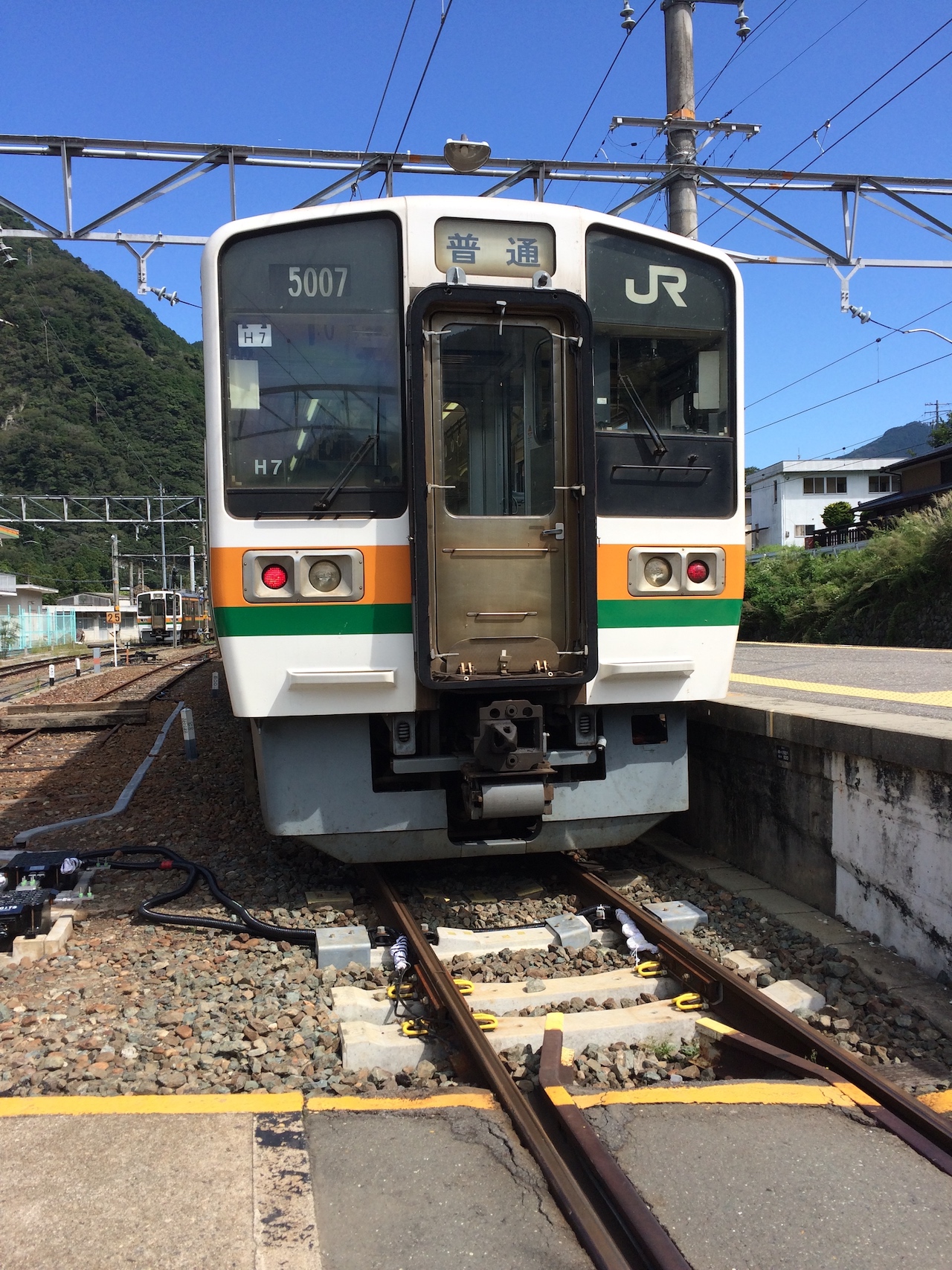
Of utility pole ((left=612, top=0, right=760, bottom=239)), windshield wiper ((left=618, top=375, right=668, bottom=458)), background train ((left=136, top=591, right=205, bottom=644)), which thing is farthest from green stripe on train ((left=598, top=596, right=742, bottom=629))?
background train ((left=136, top=591, right=205, bottom=644))

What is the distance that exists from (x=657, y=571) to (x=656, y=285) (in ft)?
4.67

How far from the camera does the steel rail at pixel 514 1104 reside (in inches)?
90.7

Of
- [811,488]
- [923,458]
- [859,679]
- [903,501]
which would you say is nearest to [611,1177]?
[859,679]

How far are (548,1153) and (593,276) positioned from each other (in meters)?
3.76

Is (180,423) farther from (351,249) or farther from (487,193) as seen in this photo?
(351,249)

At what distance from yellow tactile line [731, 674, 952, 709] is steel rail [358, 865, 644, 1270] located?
12.2 feet

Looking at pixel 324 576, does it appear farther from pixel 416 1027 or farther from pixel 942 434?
pixel 942 434

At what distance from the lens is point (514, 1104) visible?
291cm

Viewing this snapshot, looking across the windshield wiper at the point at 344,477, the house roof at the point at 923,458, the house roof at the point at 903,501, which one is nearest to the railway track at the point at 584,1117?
the windshield wiper at the point at 344,477

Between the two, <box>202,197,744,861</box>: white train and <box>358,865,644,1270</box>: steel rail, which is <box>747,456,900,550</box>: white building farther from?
<box>358,865,644,1270</box>: steel rail

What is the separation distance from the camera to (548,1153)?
2.66 meters

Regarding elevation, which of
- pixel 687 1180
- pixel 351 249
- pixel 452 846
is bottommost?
pixel 687 1180

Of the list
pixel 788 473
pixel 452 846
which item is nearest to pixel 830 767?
pixel 452 846

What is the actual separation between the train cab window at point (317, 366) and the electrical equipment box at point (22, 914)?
2.07m
